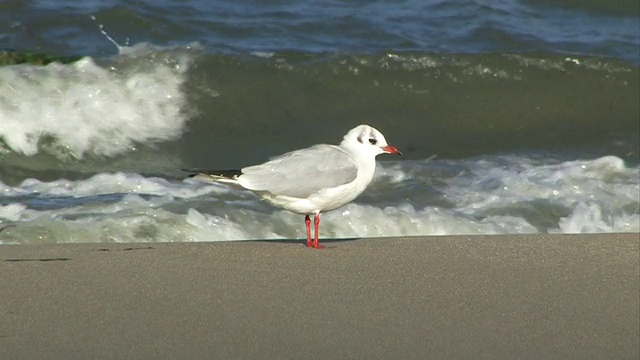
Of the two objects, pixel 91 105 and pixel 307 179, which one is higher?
pixel 307 179

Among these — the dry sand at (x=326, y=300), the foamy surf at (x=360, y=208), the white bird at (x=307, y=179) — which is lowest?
the foamy surf at (x=360, y=208)

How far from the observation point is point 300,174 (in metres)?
5.73

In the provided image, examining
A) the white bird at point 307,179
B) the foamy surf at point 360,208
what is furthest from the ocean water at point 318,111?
the white bird at point 307,179

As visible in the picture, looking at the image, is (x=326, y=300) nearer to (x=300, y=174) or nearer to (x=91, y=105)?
(x=300, y=174)

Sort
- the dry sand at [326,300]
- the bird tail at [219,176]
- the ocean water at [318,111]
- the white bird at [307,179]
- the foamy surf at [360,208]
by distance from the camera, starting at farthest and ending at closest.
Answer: the ocean water at [318,111]
the foamy surf at [360,208]
the white bird at [307,179]
the bird tail at [219,176]
the dry sand at [326,300]

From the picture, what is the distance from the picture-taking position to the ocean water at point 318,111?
6.95 metres

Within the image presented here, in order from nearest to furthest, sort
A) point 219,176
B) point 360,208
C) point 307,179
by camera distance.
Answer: point 219,176 → point 307,179 → point 360,208

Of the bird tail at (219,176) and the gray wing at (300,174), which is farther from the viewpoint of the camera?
the gray wing at (300,174)

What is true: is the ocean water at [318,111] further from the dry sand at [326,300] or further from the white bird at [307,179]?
the dry sand at [326,300]

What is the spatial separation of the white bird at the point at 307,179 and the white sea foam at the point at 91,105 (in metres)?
3.29

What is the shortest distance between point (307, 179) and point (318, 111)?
429 centimetres

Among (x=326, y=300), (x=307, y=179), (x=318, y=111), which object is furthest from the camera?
(x=318, y=111)

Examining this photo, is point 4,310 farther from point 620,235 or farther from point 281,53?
point 281,53

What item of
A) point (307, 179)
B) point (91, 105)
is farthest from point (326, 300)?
point (91, 105)
